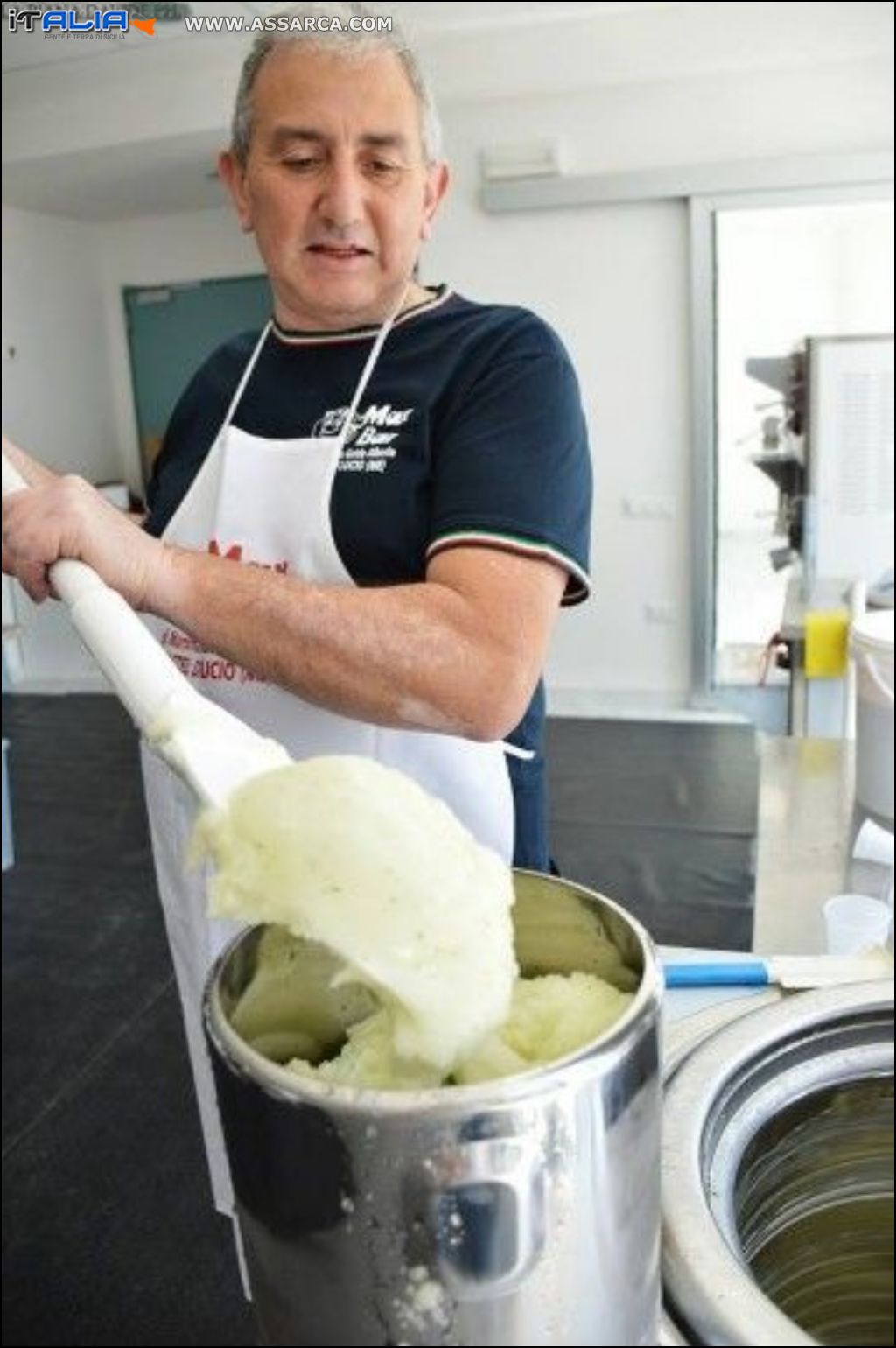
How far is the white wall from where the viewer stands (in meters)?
2.32

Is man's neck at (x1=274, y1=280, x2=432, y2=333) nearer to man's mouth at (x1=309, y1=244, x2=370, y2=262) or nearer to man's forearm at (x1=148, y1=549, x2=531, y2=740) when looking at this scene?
man's mouth at (x1=309, y1=244, x2=370, y2=262)

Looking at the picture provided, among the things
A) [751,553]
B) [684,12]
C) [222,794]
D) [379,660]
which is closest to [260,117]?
[379,660]

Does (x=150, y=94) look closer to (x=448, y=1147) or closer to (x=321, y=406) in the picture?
(x=321, y=406)

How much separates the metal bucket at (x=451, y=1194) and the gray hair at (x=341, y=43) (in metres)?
0.47

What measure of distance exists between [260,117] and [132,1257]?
134 centimetres

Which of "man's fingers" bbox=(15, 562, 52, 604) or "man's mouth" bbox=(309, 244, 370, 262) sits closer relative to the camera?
"man's fingers" bbox=(15, 562, 52, 604)

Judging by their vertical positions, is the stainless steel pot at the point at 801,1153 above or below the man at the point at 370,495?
below

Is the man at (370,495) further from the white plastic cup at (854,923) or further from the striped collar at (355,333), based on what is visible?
the white plastic cup at (854,923)

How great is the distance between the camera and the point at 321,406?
2.05ft

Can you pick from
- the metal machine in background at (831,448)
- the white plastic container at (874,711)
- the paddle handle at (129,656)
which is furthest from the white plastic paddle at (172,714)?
the metal machine in background at (831,448)

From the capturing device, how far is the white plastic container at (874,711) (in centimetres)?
77

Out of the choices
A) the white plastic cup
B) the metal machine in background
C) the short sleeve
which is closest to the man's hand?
the short sleeve

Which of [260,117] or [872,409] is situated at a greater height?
[260,117]

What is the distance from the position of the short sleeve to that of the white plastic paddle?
0.25 metres
